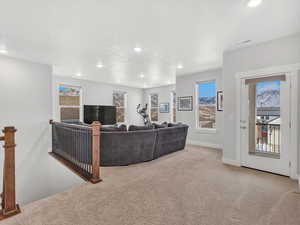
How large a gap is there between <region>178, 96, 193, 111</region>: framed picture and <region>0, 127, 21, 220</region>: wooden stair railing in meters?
5.10

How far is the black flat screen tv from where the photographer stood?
20.9 feet

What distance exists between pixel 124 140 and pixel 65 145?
1.81 meters

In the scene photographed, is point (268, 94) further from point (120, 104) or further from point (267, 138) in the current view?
point (120, 104)

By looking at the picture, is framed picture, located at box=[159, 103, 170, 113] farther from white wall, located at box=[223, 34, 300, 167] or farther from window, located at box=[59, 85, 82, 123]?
white wall, located at box=[223, 34, 300, 167]

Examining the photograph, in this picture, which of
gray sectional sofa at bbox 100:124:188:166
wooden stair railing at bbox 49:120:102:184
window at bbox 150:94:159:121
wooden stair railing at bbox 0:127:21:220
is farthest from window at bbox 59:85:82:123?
wooden stair railing at bbox 0:127:21:220

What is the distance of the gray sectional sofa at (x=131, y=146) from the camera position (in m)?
3.41

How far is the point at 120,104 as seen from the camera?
799 centimetres

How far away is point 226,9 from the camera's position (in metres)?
2.06

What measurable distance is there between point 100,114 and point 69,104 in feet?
4.14

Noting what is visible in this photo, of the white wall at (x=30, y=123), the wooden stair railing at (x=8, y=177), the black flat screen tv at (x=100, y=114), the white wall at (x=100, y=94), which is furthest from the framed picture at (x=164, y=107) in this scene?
the wooden stair railing at (x=8, y=177)

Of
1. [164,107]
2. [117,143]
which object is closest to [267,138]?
[117,143]

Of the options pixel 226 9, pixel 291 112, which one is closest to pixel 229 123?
pixel 291 112

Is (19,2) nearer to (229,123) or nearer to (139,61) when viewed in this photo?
(139,61)

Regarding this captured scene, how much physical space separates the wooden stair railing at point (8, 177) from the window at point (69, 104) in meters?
4.25
